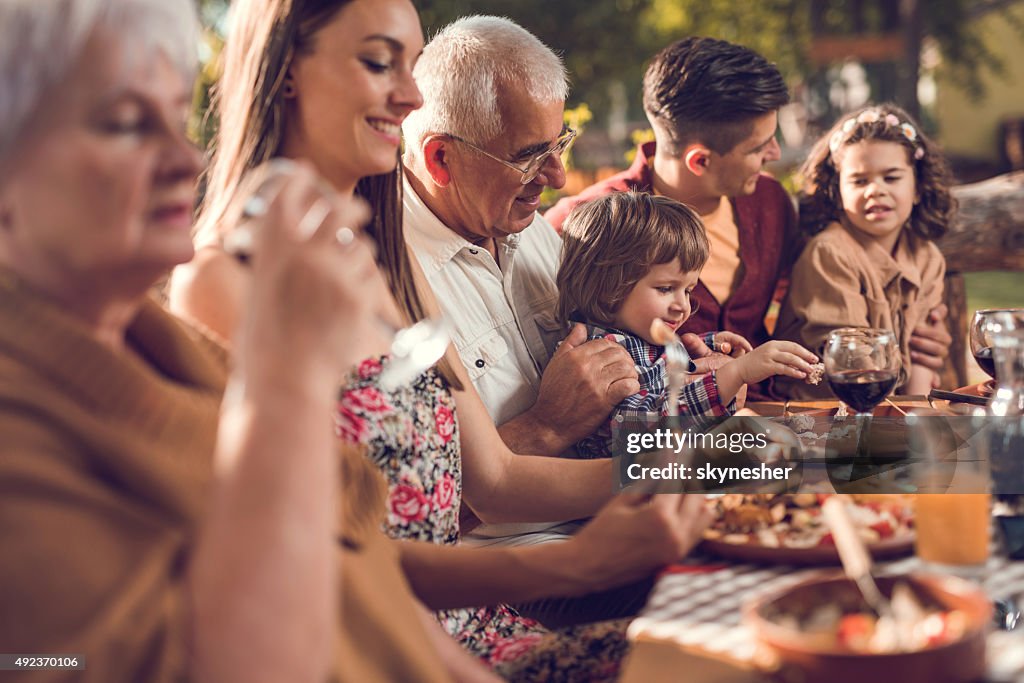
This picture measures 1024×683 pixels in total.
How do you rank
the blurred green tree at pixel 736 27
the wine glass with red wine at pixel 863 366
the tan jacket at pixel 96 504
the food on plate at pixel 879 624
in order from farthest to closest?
the blurred green tree at pixel 736 27, the wine glass with red wine at pixel 863 366, the food on plate at pixel 879 624, the tan jacket at pixel 96 504

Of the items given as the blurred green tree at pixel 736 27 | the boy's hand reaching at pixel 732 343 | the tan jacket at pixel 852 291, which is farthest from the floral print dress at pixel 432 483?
the blurred green tree at pixel 736 27

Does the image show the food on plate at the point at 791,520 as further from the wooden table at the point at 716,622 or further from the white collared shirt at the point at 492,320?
the white collared shirt at the point at 492,320

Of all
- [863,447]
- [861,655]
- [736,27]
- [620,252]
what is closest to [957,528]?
[861,655]

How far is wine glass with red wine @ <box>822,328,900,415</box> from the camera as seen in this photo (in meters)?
2.22

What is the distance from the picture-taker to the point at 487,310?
8.91ft

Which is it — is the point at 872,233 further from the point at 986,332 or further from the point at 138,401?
the point at 138,401

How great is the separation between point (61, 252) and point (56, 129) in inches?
4.8

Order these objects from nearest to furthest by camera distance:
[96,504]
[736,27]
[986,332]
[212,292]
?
[96,504], [212,292], [986,332], [736,27]

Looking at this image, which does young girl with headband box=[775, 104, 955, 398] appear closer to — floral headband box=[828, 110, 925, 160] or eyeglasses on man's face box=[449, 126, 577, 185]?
floral headband box=[828, 110, 925, 160]

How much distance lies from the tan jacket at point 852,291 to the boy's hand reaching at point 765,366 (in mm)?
734

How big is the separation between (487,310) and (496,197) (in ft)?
1.03

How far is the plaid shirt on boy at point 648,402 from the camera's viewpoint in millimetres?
2791

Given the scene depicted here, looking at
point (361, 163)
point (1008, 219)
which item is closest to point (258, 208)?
point (361, 163)

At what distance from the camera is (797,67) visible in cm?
2027
